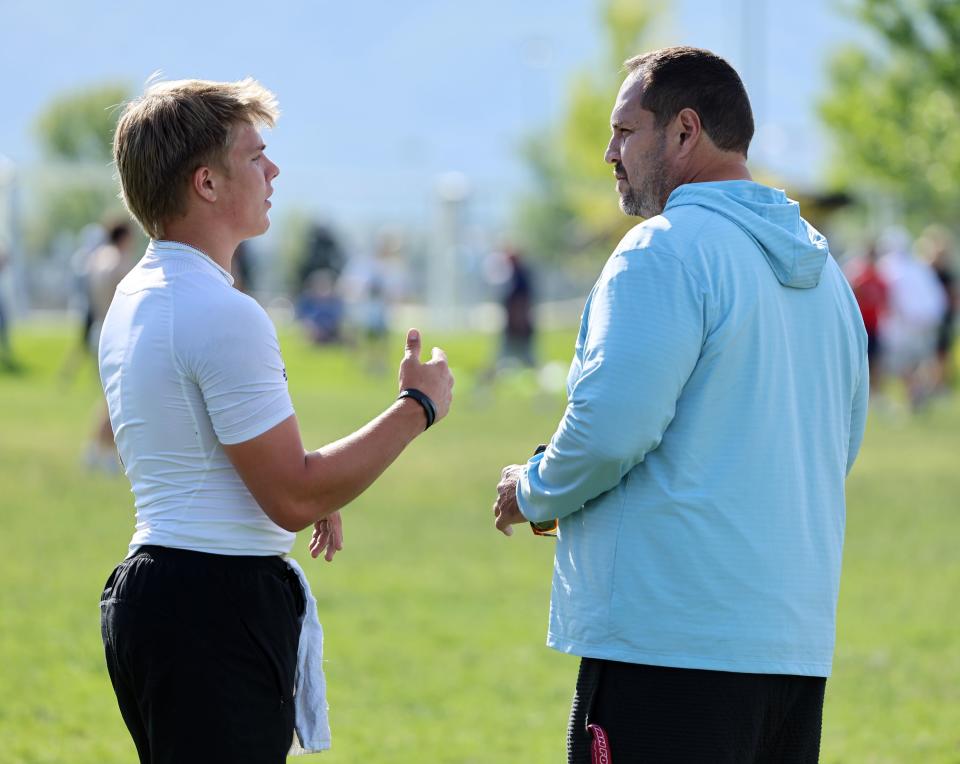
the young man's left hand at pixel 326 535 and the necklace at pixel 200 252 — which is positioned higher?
the necklace at pixel 200 252

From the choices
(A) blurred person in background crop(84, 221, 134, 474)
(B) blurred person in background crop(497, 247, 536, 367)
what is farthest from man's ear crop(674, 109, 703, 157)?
(B) blurred person in background crop(497, 247, 536, 367)

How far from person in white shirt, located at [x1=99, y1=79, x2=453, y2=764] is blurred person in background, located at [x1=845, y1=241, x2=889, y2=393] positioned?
17325mm

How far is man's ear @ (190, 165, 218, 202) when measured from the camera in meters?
2.73

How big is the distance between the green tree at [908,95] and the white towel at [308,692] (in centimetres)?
588

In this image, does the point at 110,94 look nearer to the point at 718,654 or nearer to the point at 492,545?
the point at 492,545

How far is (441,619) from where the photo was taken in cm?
742

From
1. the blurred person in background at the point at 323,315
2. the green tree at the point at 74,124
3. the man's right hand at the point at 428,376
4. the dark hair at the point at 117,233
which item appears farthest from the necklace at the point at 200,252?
the green tree at the point at 74,124

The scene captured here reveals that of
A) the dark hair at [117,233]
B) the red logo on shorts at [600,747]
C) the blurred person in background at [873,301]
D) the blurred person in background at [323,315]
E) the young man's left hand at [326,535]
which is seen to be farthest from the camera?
the blurred person in background at [323,315]

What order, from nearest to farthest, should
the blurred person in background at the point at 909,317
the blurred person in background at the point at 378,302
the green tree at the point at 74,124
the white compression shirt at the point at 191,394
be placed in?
the white compression shirt at the point at 191,394 < the blurred person in background at the point at 909,317 < the blurred person in background at the point at 378,302 < the green tree at the point at 74,124

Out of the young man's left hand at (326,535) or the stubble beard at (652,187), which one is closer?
the stubble beard at (652,187)

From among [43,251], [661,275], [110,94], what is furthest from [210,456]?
[110,94]

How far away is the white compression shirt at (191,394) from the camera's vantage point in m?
2.61

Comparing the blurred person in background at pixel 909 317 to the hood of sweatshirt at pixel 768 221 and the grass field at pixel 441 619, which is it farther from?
the hood of sweatshirt at pixel 768 221

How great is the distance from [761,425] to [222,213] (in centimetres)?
121
